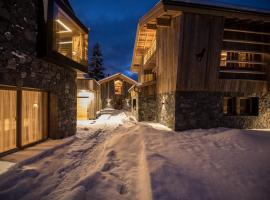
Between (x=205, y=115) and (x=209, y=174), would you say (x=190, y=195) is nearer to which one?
(x=209, y=174)

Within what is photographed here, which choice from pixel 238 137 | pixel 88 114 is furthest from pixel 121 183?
pixel 88 114

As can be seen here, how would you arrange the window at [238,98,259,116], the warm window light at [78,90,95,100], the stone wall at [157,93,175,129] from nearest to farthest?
the stone wall at [157,93,175,129] → the window at [238,98,259,116] → the warm window light at [78,90,95,100]

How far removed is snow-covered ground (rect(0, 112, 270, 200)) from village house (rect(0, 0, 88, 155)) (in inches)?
62.6

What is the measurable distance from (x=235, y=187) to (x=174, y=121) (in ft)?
20.6

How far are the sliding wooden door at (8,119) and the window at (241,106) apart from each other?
11.9 metres

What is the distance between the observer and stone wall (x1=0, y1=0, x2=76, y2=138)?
5066mm

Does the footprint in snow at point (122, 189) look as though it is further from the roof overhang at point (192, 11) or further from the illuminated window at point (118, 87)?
the illuminated window at point (118, 87)

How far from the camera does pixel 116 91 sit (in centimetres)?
3222

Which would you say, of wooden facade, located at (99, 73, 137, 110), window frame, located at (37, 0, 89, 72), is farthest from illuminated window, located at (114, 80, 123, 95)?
window frame, located at (37, 0, 89, 72)

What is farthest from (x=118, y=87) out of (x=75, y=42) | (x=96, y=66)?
(x=75, y=42)

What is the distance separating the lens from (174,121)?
33.5 ft

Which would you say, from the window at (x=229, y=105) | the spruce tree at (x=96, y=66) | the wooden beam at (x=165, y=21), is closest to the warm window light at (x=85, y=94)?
the wooden beam at (x=165, y=21)

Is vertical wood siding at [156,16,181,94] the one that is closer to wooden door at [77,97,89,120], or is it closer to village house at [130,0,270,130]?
village house at [130,0,270,130]

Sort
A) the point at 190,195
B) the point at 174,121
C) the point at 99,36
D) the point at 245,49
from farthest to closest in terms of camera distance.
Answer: the point at 99,36 → the point at 245,49 → the point at 174,121 → the point at 190,195
